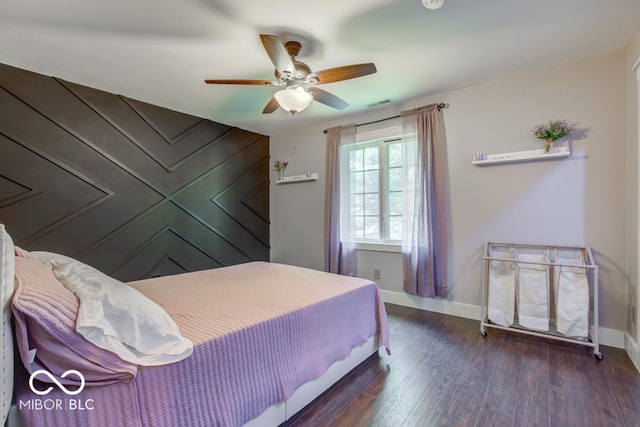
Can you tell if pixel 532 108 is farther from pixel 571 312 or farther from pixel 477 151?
pixel 571 312

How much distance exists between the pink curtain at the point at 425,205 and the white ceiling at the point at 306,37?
450mm

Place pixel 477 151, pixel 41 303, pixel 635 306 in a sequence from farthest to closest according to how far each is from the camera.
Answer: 1. pixel 477 151
2. pixel 635 306
3. pixel 41 303

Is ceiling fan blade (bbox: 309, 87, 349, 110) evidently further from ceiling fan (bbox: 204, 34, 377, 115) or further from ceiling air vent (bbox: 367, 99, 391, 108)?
ceiling air vent (bbox: 367, 99, 391, 108)

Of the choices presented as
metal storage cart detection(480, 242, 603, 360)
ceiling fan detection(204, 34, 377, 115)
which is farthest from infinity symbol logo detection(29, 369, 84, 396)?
metal storage cart detection(480, 242, 603, 360)

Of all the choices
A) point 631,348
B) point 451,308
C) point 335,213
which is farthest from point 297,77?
point 631,348

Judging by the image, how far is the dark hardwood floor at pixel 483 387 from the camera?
1605mm

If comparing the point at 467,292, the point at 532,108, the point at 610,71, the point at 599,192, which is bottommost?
the point at 467,292

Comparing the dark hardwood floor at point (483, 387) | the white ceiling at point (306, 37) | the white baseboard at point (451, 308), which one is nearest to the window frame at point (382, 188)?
the white baseboard at point (451, 308)

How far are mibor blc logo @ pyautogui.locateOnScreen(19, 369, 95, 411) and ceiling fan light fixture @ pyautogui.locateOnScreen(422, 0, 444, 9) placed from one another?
8.13 feet

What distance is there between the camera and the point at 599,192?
8.23ft

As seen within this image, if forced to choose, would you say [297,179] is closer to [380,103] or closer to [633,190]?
[380,103]

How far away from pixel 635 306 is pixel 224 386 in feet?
9.59

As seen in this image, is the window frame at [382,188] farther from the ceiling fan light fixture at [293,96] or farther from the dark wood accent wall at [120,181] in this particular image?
the dark wood accent wall at [120,181]

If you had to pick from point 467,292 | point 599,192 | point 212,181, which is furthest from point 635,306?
point 212,181
